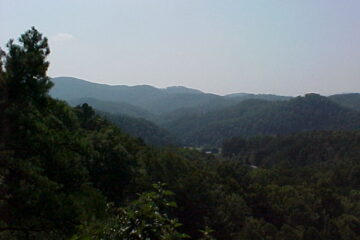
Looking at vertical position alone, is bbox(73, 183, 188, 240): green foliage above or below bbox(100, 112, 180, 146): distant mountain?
above

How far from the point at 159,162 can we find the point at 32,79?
2507 centimetres

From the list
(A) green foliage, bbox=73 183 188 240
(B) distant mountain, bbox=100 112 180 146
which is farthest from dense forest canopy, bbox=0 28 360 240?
(B) distant mountain, bbox=100 112 180 146

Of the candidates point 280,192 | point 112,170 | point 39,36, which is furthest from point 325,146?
point 39,36

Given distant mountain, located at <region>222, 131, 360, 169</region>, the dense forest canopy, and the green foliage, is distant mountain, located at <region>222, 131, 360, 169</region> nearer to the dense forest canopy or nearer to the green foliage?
the dense forest canopy

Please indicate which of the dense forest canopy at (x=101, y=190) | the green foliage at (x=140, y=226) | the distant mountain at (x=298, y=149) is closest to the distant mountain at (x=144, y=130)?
the distant mountain at (x=298, y=149)

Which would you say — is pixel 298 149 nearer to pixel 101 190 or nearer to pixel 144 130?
pixel 144 130

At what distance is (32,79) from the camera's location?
882 centimetres

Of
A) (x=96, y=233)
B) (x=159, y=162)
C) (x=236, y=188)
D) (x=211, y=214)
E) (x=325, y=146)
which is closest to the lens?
(x=96, y=233)

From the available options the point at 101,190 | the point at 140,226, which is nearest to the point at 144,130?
the point at 101,190

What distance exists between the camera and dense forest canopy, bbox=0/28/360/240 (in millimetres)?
5343

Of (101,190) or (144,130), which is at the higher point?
(101,190)

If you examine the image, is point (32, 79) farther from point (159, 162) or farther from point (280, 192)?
point (280, 192)

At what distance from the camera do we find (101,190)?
23.1 m

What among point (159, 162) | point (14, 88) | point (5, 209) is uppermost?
point (14, 88)
